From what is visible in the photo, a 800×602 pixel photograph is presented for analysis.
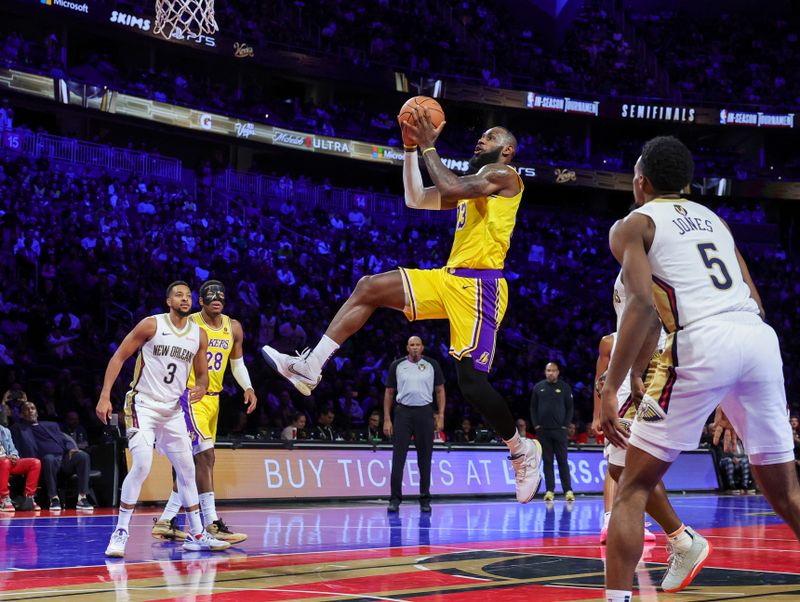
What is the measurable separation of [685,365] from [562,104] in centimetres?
3452

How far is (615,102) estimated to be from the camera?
3784 cm

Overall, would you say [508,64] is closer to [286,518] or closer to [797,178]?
[797,178]

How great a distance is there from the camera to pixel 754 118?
37.9m

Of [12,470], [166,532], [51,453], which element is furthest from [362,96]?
[166,532]

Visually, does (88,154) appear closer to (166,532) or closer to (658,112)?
(166,532)

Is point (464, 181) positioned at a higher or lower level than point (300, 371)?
higher

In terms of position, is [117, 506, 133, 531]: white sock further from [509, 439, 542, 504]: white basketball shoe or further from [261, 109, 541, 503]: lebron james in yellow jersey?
[509, 439, 542, 504]: white basketball shoe

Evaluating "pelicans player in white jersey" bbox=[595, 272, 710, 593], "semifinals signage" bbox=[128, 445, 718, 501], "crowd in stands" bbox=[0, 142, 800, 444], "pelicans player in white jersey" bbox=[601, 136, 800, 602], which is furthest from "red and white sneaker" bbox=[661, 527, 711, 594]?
"crowd in stands" bbox=[0, 142, 800, 444]

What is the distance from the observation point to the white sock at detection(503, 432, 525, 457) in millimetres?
7180

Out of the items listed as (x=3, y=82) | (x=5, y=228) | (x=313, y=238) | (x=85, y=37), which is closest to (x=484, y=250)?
(x=5, y=228)

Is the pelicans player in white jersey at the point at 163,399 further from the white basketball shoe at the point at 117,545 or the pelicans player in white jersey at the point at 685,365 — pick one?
the pelicans player in white jersey at the point at 685,365

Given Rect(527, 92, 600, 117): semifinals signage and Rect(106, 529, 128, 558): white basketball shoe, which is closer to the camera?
Rect(106, 529, 128, 558): white basketball shoe

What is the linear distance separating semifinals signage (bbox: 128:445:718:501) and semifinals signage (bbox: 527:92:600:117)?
69.6ft

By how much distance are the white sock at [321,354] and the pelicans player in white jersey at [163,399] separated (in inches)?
91.8
